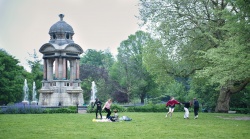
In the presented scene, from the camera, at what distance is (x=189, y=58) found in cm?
3891

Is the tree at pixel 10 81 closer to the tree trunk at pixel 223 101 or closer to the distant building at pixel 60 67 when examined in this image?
the distant building at pixel 60 67

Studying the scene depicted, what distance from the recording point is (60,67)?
4822 cm

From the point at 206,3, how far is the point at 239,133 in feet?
68.5

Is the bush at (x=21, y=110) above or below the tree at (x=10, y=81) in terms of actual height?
below

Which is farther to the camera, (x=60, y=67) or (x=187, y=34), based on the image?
(x=60, y=67)

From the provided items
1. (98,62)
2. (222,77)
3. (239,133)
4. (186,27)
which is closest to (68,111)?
(186,27)

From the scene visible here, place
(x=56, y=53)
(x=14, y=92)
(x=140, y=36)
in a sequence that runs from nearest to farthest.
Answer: (x=56, y=53), (x=14, y=92), (x=140, y=36)

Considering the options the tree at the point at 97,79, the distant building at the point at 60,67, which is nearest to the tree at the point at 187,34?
the distant building at the point at 60,67

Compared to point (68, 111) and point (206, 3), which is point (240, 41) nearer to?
point (206, 3)

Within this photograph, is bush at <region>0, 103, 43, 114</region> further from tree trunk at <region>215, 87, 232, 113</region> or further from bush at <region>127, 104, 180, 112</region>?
tree trunk at <region>215, 87, 232, 113</region>

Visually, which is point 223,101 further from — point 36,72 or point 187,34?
point 36,72

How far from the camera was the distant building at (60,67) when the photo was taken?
47.5m

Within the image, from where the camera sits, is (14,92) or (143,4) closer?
(143,4)

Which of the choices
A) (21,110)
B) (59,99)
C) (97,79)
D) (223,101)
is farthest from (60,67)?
(97,79)
